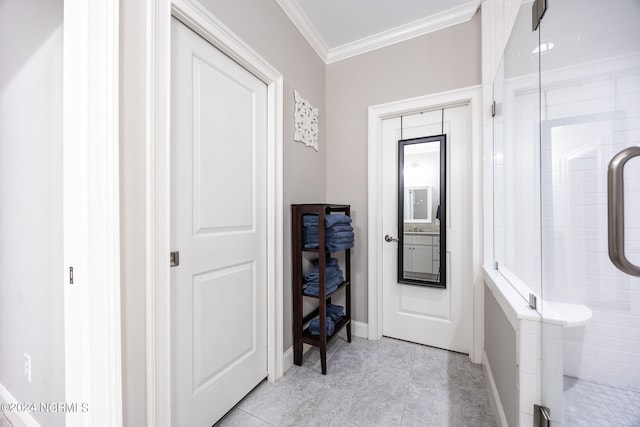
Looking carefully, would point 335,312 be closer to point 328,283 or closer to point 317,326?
point 317,326

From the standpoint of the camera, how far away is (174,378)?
3.68ft

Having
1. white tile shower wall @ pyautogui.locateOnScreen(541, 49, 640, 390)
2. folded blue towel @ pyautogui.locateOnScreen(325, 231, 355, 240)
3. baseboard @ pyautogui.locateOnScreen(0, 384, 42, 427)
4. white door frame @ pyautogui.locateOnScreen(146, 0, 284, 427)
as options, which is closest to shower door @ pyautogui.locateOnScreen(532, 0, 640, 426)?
white tile shower wall @ pyautogui.locateOnScreen(541, 49, 640, 390)

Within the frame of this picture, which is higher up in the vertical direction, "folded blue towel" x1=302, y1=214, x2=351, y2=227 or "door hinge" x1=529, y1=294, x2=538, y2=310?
"folded blue towel" x1=302, y1=214, x2=351, y2=227

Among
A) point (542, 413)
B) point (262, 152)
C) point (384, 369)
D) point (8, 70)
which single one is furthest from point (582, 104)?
point (8, 70)

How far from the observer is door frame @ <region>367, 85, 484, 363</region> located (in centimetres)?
186

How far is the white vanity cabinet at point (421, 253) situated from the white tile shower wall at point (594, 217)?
103 centimetres

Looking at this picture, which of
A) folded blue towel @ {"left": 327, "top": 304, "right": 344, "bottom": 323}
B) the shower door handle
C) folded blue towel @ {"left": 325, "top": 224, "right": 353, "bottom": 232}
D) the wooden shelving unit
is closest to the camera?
the shower door handle

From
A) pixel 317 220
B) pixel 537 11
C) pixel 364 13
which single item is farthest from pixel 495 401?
pixel 364 13

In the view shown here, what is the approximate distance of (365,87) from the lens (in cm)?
227

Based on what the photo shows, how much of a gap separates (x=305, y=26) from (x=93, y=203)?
194cm

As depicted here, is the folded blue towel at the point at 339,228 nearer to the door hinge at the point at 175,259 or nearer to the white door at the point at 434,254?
the white door at the point at 434,254

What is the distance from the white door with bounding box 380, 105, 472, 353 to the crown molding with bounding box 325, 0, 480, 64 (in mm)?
625

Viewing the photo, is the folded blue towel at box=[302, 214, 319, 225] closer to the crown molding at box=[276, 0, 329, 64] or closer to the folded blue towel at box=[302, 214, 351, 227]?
the folded blue towel at box=[302, 214, 351, 227]

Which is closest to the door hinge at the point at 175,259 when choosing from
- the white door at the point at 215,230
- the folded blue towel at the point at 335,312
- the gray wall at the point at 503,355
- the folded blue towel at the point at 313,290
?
the white door at the point at 215,230
